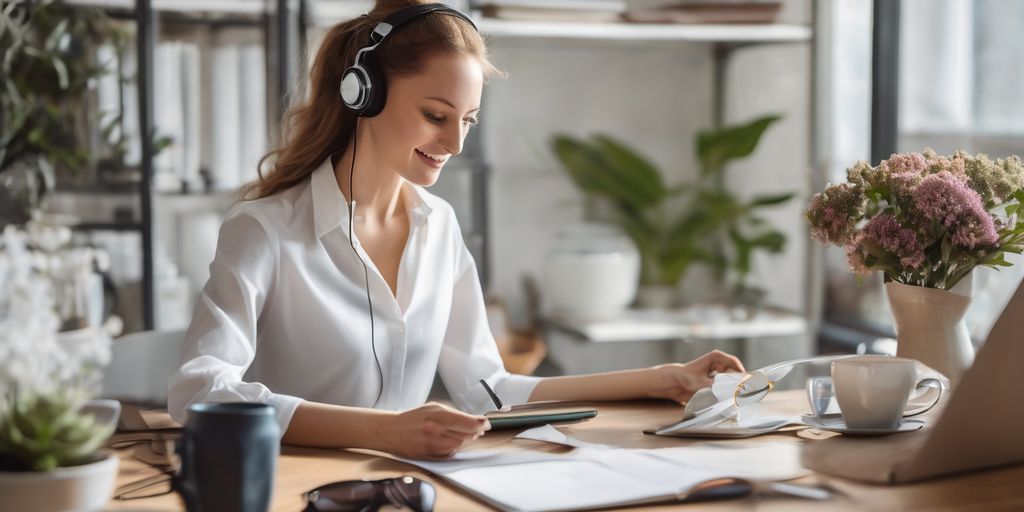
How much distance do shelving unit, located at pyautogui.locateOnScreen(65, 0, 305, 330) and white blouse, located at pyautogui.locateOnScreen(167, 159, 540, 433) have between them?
121cm

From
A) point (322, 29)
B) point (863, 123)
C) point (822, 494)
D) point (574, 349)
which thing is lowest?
point (574, 349)

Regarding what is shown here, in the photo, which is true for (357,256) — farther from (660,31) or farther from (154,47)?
(660,31)

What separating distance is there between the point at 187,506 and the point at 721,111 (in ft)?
9.83

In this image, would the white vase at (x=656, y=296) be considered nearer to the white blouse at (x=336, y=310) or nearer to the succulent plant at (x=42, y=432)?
the white blouse at (x=336, y=310)

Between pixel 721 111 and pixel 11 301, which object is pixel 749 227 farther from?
pixel 11 301

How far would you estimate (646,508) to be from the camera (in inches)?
40.6

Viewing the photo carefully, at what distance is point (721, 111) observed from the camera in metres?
3.69

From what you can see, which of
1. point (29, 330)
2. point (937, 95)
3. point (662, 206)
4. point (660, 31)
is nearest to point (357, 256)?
point (29, 330)

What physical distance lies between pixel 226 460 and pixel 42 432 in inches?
5.4

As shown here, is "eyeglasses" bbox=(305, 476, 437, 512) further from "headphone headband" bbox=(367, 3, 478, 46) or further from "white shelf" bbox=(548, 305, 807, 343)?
"white shelf" bbox=(548, 305, 807, 343)

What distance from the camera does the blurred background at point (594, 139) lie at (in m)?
2.74

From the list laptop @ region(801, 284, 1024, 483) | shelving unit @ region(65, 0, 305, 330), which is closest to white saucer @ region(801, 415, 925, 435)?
laptop @ region(801, 284, 1024, 483)

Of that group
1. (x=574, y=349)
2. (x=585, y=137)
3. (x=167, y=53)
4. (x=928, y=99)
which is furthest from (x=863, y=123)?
(x=167, y=53)

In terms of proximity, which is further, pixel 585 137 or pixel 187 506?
pixel 585 137
